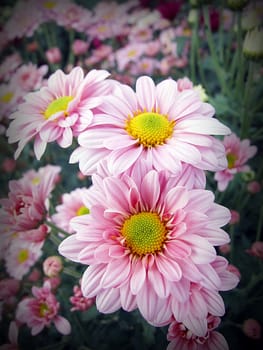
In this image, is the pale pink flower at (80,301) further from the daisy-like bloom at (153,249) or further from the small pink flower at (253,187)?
the small pink flower at (253,187)

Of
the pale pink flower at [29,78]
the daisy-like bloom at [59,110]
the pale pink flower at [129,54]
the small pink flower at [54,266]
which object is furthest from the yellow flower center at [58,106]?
the pale pink flower at [129,54]

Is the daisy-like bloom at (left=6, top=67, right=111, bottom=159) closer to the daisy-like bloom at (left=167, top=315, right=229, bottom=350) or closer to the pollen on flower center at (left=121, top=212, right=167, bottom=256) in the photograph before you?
the pollen on flower center at (left=121, top=212, right=167, bottom=256)

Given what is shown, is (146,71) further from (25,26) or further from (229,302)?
(229,302)

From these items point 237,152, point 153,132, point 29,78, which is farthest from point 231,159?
point 29,78

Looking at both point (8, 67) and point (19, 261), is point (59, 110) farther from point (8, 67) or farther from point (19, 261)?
point (8, 67)

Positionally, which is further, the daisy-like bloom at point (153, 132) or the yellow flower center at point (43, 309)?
the yellow flower center at point (43, 309)

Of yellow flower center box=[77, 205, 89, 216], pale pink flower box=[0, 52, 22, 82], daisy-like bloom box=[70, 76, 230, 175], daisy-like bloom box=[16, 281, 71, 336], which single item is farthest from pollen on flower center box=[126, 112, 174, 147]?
pale pink flower box=[0, 52, 22, 82]

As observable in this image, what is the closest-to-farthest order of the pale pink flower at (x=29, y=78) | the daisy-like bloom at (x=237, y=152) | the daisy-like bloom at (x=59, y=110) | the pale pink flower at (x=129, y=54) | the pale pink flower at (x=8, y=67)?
1. the daisy-like bloom at (x=59, y=110)
2. the daisy-like bloom at (x=237, y=152)
3. the pale pink flower at (x=29, y=78)
4. the pale pink flower at (x=8, y=67)
5. the pale pink flower at (x=129, y=54)
